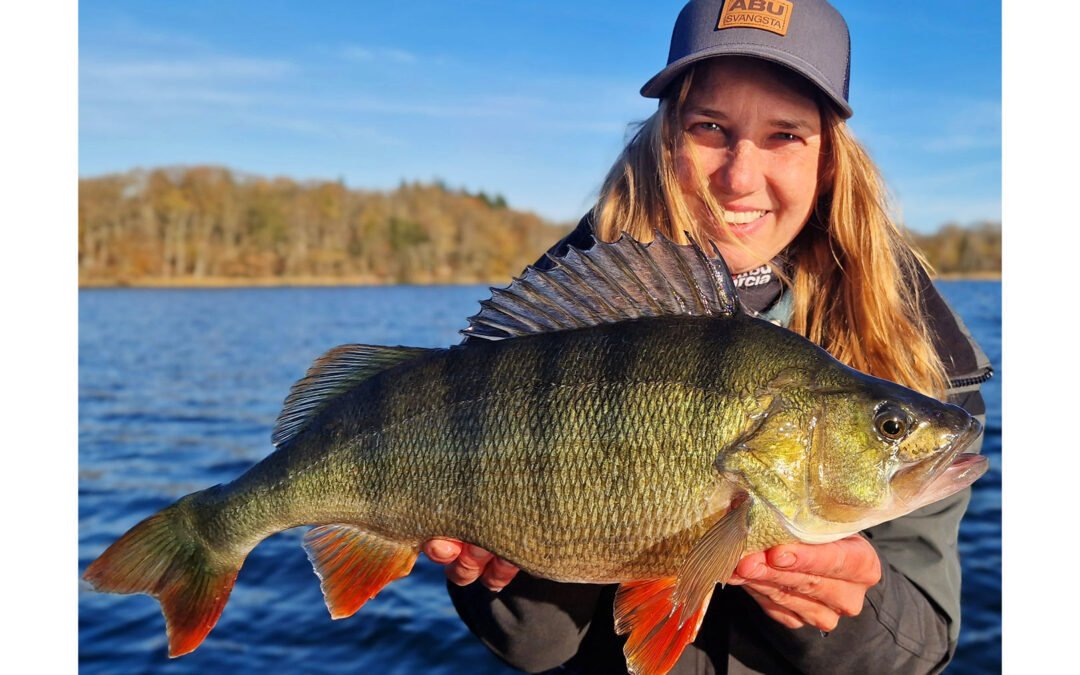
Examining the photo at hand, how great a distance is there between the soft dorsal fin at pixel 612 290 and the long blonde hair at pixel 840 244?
0.61m

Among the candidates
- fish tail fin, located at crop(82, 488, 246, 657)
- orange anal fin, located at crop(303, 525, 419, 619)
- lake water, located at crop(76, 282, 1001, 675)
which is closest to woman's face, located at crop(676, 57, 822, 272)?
orange anal fin, located at crop(303, 525, 419, 619)

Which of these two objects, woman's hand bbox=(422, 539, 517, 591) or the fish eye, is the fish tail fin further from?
the fish eye

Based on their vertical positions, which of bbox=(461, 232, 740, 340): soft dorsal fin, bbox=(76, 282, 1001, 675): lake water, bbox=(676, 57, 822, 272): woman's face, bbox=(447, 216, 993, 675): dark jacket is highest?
bbox=(676, 57, 822, 272): woman's face

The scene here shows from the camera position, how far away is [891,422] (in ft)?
6.36

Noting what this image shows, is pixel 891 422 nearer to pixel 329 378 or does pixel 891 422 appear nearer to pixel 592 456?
pixel 592 456

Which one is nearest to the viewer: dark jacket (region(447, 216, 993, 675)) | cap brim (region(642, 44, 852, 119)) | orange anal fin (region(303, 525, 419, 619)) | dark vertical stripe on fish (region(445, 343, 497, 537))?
dark vertical stripe on fish (region(445, 343, 497, 537))

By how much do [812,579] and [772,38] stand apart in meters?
1.67

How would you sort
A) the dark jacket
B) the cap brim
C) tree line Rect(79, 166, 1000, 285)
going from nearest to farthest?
the dark jacket < the cap brim < tree line Rect(79, 166, 1000, 285)

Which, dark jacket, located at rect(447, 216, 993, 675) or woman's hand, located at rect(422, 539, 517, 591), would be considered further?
dark jacket, located at rect(447, 216, 993, 675)

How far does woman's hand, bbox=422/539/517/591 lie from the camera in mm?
2188

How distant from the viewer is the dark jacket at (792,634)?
8.02 ft

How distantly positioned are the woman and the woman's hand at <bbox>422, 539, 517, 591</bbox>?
0.04ft

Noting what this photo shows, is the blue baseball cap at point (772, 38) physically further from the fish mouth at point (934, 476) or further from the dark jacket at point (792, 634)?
the fish mouth at point (934, 476)

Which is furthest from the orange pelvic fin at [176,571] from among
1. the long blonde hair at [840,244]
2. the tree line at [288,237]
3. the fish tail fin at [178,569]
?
the tree line at [288,237]
